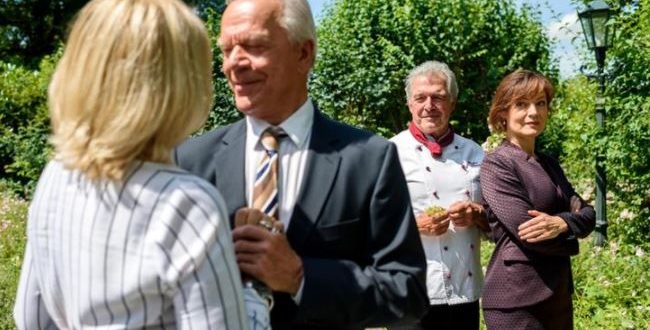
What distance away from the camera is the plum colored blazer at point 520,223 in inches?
164

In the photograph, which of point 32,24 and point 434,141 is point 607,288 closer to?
point 434,141

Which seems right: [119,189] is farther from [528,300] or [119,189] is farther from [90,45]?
[528,300]

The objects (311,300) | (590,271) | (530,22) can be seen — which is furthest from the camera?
(530,22)

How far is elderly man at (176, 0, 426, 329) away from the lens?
7.50 ft

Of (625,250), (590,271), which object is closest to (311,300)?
(590,271)

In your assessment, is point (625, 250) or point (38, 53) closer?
point (625, 250)

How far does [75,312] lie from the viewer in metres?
1.81

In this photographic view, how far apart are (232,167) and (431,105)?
2141mm

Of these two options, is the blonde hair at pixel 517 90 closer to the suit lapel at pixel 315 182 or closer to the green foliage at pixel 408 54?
the suit lapel at pixel 315 182

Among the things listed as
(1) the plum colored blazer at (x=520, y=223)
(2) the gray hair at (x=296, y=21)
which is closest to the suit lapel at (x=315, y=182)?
(2) the gray hair at (x=296, y=21)

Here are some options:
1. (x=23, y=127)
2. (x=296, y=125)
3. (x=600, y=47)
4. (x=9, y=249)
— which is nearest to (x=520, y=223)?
(x=296, y=125)

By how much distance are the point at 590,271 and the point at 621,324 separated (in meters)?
1.19

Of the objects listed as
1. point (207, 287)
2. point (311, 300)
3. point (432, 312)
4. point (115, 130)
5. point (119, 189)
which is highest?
point (115, 130)

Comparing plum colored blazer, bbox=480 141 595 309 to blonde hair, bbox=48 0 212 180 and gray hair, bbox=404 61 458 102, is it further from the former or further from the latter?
blonde hair, bbox=48 0 212 180
